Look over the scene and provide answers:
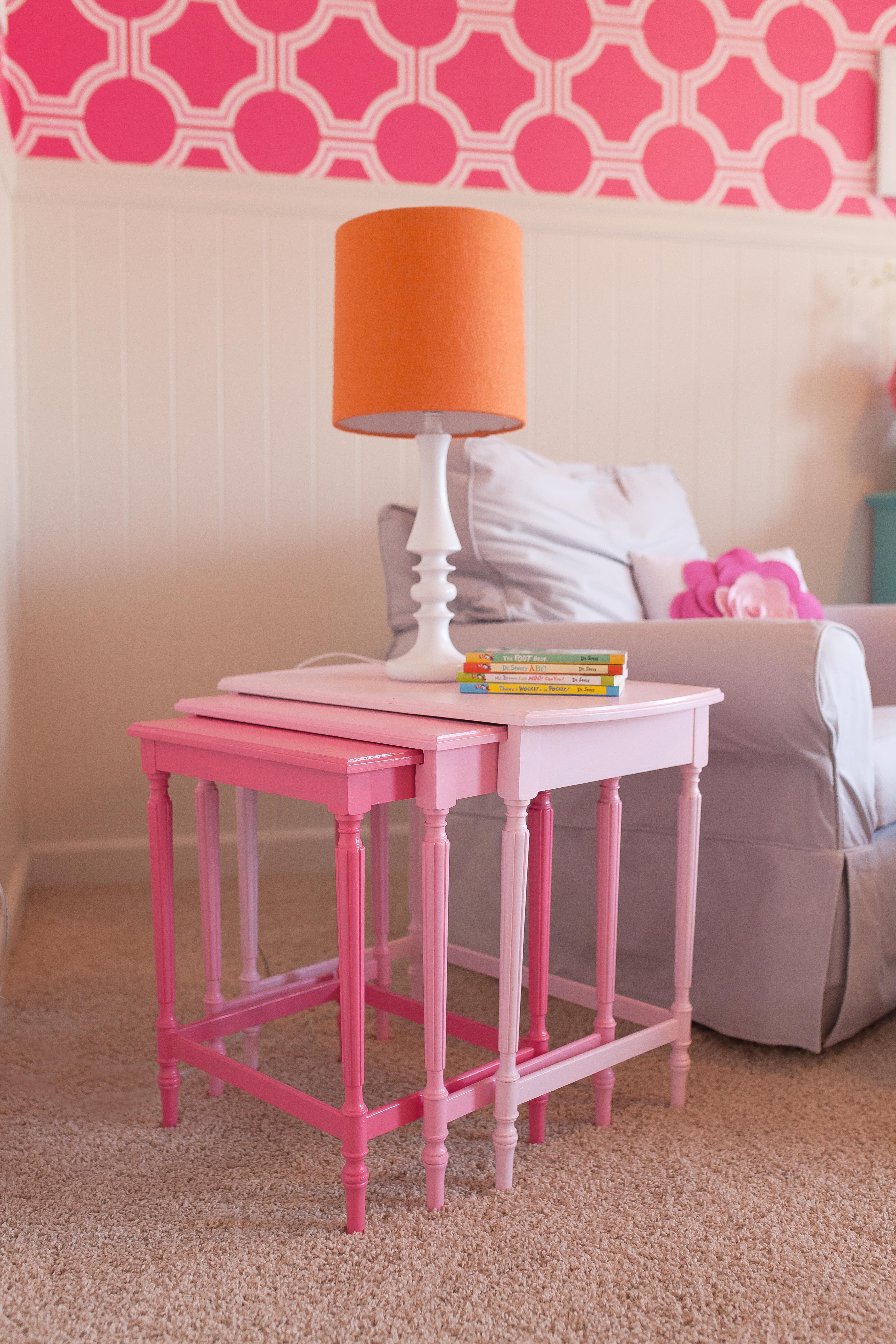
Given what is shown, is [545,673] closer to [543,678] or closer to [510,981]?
[543,678]

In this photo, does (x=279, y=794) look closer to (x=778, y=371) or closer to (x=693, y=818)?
(x=693, y=818)

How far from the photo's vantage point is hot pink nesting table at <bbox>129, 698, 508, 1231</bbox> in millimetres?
1093

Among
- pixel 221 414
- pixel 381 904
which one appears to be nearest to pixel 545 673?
pixel 381 904

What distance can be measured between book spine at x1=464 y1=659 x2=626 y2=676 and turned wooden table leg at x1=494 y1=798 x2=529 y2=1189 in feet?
0.56

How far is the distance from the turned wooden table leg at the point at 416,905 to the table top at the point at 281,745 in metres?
0.46

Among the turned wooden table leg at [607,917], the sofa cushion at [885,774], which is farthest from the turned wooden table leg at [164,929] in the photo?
the sofa cushion at [885,774]

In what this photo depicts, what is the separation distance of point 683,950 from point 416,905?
19.2 inches

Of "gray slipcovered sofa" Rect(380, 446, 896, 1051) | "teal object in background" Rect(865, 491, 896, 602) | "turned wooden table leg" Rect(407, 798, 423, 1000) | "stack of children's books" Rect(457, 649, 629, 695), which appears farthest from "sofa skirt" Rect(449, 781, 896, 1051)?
"teal object in background" Rect(865, 491, 896, 602)

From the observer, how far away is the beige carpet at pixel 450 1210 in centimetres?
98

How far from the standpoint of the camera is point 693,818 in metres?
1.36

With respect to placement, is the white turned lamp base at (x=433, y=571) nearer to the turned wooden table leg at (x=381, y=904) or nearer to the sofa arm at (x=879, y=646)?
the turned wooden table leg at (x=381, y=904)

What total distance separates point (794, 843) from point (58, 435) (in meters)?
1.82

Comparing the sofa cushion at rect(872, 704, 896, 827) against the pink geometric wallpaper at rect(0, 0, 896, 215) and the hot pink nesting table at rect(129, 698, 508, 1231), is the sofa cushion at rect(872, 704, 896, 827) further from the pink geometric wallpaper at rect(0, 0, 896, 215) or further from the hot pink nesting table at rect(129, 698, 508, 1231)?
the pink geometric wallpaper at rect(0, 0, 896, 215)

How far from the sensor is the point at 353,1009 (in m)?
1.11
